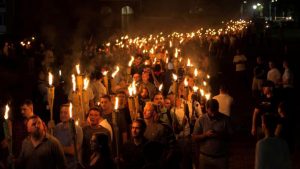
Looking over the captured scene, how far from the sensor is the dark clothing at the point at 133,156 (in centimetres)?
602

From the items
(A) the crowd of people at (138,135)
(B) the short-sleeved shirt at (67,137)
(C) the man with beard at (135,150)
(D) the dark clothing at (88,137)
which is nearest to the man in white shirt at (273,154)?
(A) the crowd of people at (138,135)

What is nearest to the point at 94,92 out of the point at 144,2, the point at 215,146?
the point at 215,146

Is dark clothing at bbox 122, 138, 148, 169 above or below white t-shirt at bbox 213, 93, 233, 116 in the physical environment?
below

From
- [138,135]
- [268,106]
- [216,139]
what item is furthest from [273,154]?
[268,106]

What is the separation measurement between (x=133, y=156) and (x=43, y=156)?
1034 mm

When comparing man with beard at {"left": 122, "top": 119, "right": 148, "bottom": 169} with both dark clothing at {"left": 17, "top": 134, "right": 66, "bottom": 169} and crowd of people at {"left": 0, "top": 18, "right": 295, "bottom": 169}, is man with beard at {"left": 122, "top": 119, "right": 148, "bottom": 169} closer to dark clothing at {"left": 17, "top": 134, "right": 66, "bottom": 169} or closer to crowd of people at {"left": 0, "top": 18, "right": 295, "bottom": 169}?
crowd of people at {"left": 0, "top": 18, "right": 295, "bottom": 169}

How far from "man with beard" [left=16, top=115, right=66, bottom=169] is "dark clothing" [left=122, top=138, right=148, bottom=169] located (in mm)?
756

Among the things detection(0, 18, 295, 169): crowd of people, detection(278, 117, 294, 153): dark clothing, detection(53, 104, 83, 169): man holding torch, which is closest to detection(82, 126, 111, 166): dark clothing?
detection(0, 18, 295, 169): crowd of people

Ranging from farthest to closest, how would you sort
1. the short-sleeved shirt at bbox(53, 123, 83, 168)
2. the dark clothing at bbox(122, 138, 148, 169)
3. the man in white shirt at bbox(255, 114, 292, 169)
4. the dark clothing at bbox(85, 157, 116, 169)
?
the short-sleeved shirt at bbox(53, 123, 83, 168) < the man in white shirt at bbox(255, 114, 292, 169) < the dark clothing at bbox(122, 138, 148, 169) < the dark clothing at bbox(85, 157, 116, 169)

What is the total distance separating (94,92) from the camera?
11.6 m

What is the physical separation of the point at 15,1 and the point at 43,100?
35977 millimetres

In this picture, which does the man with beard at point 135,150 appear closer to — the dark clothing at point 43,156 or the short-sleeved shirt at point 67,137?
the dark clothing at point 43,156

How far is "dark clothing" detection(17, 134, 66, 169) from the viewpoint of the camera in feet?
20.6

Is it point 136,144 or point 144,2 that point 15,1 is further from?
point 136,144
